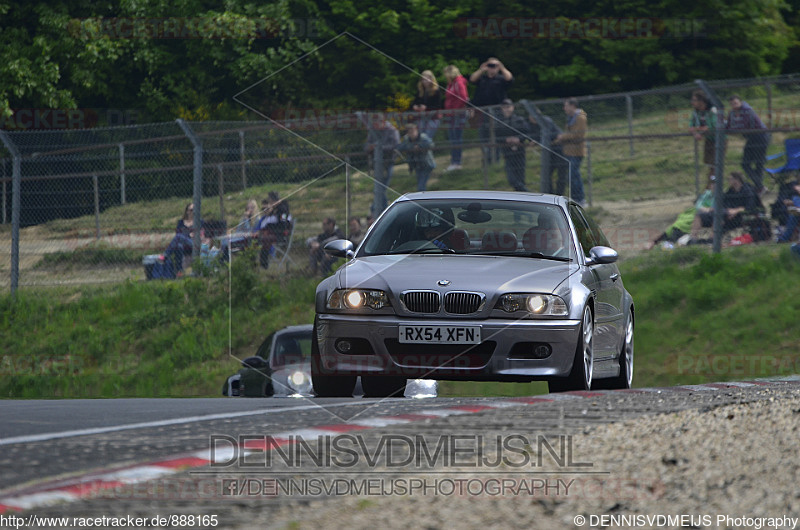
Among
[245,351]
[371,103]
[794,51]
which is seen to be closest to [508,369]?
[245,351]

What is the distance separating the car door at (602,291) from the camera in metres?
9.41

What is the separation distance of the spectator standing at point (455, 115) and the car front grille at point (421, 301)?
11.6 m

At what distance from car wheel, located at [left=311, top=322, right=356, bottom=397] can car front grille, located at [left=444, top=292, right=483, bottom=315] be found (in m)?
0.92

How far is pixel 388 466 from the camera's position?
5230 mm

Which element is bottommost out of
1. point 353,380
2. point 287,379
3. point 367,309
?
point 287,379

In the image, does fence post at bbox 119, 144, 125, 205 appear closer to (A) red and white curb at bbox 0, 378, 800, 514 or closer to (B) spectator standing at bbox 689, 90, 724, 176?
(B) spectator standing at bbox 689, 90, 724, 176

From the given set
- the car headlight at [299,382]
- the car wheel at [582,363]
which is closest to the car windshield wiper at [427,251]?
the car wheel at [582,363]

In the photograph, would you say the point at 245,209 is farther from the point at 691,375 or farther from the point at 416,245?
the point at 416,245

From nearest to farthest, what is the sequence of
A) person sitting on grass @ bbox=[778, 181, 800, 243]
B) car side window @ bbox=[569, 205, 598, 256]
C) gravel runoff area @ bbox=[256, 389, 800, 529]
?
gravel runoff area @ bbox=[256, 389, 800, 529], car side window @ bbox=[569, 205, 598, 256], person sitting on grass @ bbox=[778, 181, 800, 243]

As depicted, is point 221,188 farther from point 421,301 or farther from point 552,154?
point 421,301

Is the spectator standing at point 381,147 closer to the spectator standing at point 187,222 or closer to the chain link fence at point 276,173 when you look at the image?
the chain link fence at point 276,173

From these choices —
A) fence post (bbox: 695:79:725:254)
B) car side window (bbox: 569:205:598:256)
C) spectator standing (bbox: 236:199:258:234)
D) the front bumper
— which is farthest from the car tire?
spectator standing (bbox: 236:199:258:234)

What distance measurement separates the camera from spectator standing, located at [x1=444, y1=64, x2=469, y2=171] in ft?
65.9

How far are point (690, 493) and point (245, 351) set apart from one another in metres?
13.8
